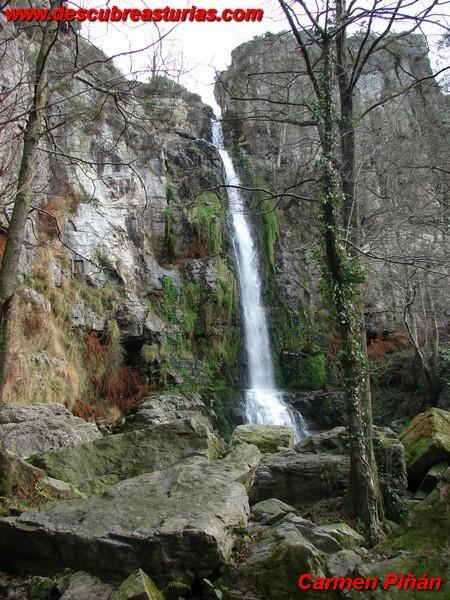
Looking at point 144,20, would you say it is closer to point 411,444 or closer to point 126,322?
point 411,444

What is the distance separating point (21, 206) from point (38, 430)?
3.26m

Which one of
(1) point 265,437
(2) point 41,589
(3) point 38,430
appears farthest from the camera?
(1) point 265,437

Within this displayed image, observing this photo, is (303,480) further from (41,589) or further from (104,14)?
(104,14)

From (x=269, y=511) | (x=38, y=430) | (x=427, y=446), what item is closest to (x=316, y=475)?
(x=269, y=511)

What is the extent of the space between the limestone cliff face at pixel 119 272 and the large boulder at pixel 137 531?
5.08m

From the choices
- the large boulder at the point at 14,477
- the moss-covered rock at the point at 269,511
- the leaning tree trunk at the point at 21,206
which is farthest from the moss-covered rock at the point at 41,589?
the moss-covered rock at the point at 269,511

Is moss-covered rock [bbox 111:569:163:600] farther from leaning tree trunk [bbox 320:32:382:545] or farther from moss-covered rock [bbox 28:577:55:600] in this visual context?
leaning tree trunk [bbox 320:32:382:545]

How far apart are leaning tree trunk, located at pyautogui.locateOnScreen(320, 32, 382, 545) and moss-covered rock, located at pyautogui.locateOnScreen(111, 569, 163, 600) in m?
3.31

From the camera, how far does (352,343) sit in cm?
561

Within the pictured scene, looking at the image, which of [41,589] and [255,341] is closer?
[41,589]

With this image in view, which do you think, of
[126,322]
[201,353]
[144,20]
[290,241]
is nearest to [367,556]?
[144,20]

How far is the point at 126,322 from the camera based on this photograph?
38.9ft

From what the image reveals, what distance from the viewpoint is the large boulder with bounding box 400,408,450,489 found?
6.55 m

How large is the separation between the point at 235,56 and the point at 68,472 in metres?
26.4
